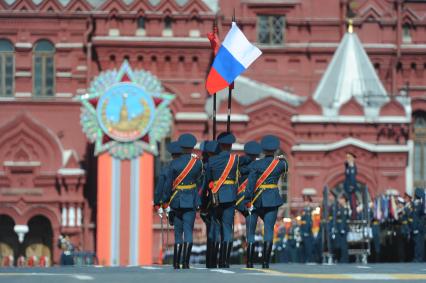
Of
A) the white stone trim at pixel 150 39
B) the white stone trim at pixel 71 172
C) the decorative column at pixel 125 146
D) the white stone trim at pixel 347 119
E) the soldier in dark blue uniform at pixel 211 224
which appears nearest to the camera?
the soldier in dark blue uniform at pixel 211 224

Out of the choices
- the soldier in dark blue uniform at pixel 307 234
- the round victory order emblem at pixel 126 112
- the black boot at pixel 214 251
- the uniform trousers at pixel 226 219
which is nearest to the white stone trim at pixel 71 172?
the round victory order emblem at pixel 126 112

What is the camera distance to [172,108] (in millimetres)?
53625

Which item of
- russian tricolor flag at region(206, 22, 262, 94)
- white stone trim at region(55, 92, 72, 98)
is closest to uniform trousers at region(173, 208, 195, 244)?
russian tricolor flag at region(206, 22, 262, 94)

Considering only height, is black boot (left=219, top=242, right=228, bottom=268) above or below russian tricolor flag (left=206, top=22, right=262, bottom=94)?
below

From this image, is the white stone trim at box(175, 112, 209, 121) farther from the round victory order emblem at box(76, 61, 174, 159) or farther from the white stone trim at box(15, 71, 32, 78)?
the white stone trim at box(15, 71, 32, 78)

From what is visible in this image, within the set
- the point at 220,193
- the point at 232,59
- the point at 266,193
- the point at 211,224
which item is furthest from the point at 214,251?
the point at 232,59

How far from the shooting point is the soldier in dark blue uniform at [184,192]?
25.1m

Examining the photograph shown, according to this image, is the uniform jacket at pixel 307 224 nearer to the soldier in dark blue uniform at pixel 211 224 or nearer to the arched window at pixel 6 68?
the soldier in dark blue uniform at pixel 211 224

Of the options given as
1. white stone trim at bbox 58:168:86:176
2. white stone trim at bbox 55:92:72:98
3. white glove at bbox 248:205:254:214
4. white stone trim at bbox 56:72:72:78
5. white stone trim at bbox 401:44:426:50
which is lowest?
white glove at bbox 248:205:254:214

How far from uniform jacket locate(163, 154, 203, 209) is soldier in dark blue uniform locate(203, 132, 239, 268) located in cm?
27

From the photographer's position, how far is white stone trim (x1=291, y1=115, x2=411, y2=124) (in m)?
53.7

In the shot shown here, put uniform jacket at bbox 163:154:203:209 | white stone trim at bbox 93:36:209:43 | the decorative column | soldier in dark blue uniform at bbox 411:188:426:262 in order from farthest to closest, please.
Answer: white stone trim at bbox 93:36:209:43
the decorative column
soldier in dark blue uniform at bbox 411:188:426:262
uniform jacket at bbox 163:154:203:209

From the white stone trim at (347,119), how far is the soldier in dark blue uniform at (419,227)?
51.2 feet

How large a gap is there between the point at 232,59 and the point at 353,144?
2232cm
